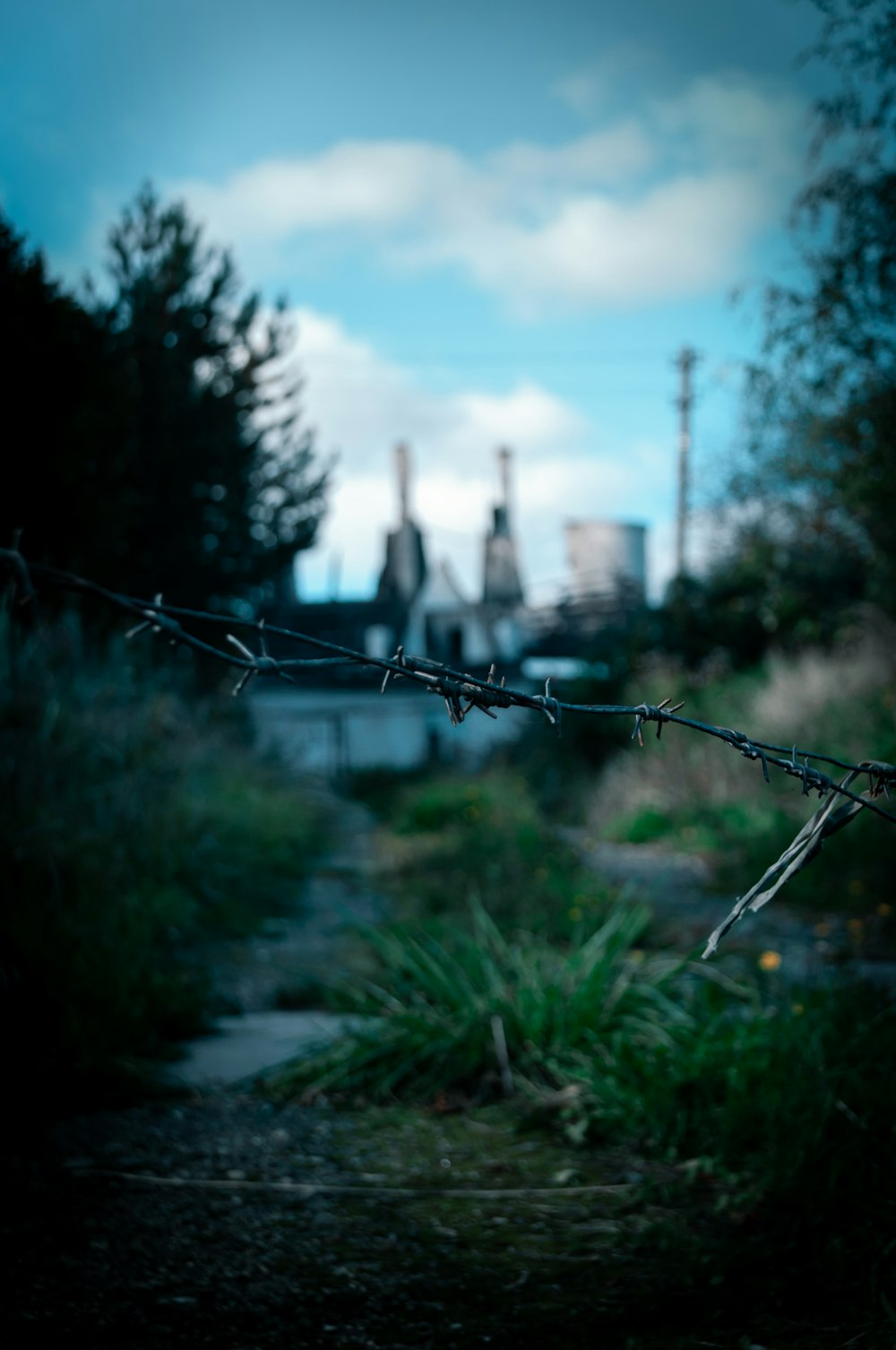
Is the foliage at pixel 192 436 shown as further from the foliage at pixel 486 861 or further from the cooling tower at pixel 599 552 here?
the cooling tower at pixel 599 552

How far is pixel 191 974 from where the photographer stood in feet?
15.0

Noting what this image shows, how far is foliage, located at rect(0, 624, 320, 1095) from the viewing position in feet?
11.0

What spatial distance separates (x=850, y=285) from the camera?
7129 mm

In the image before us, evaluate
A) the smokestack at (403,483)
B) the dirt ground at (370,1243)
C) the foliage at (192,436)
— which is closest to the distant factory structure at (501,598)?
the smokestack at (403,483)

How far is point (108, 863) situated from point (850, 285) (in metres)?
5.79

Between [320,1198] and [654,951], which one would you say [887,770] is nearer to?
[320,1198]

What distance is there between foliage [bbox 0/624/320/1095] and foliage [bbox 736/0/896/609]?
4.91 meters

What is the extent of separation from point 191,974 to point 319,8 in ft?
14.9

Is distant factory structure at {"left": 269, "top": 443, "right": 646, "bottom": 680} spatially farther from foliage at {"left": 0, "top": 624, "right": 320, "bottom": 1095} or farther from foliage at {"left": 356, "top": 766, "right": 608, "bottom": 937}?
foliage at {"left": 0, "top": 624, "right": 320, "bottom": 1095}

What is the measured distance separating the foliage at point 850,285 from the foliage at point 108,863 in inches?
193

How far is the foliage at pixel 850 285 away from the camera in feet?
21.2

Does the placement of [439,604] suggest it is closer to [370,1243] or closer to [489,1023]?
[489,1023]

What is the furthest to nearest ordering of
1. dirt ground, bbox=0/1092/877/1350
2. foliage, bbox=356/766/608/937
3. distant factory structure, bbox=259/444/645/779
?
distant factory structure, bbox=259/444/645/779 < foliage, bbox=356/766/608/937 < dirt ground, bbox=0/1092/877/1350

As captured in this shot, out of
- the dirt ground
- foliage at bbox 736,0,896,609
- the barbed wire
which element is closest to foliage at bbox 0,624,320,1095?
the dirt ground
